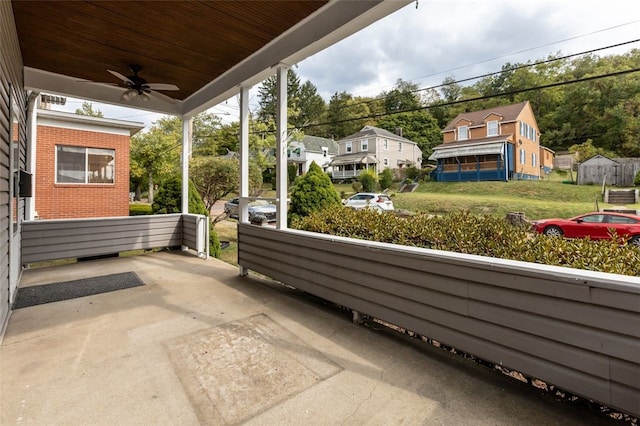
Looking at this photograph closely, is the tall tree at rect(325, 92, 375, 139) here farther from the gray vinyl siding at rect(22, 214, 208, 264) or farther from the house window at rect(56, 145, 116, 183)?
the gray vinyl siding at rect(22, 214, 208, 264)

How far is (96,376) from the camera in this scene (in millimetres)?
2039

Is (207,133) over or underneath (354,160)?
over

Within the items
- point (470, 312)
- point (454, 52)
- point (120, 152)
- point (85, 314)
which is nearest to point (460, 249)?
point (470, 312)

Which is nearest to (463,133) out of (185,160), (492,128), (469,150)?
(492,128)

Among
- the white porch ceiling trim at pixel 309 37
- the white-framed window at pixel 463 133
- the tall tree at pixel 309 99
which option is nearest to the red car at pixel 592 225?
the white-framed window at pixel 463 133

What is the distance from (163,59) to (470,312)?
440 centimetres

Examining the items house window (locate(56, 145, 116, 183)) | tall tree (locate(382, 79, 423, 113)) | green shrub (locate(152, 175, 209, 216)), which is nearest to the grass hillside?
tall tree (locate(382, 79, 423, 113))

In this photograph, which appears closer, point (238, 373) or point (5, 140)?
point (238, 373)

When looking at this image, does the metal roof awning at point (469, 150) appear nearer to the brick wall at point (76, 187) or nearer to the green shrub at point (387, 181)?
the green shrub at point (387, 181)

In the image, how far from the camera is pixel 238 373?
207cm

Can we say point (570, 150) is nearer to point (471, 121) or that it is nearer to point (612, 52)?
point (471, 121)

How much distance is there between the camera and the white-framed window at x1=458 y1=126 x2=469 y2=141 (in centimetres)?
374

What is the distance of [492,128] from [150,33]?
3.94 meters

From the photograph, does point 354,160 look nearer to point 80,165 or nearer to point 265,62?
point 80,165
